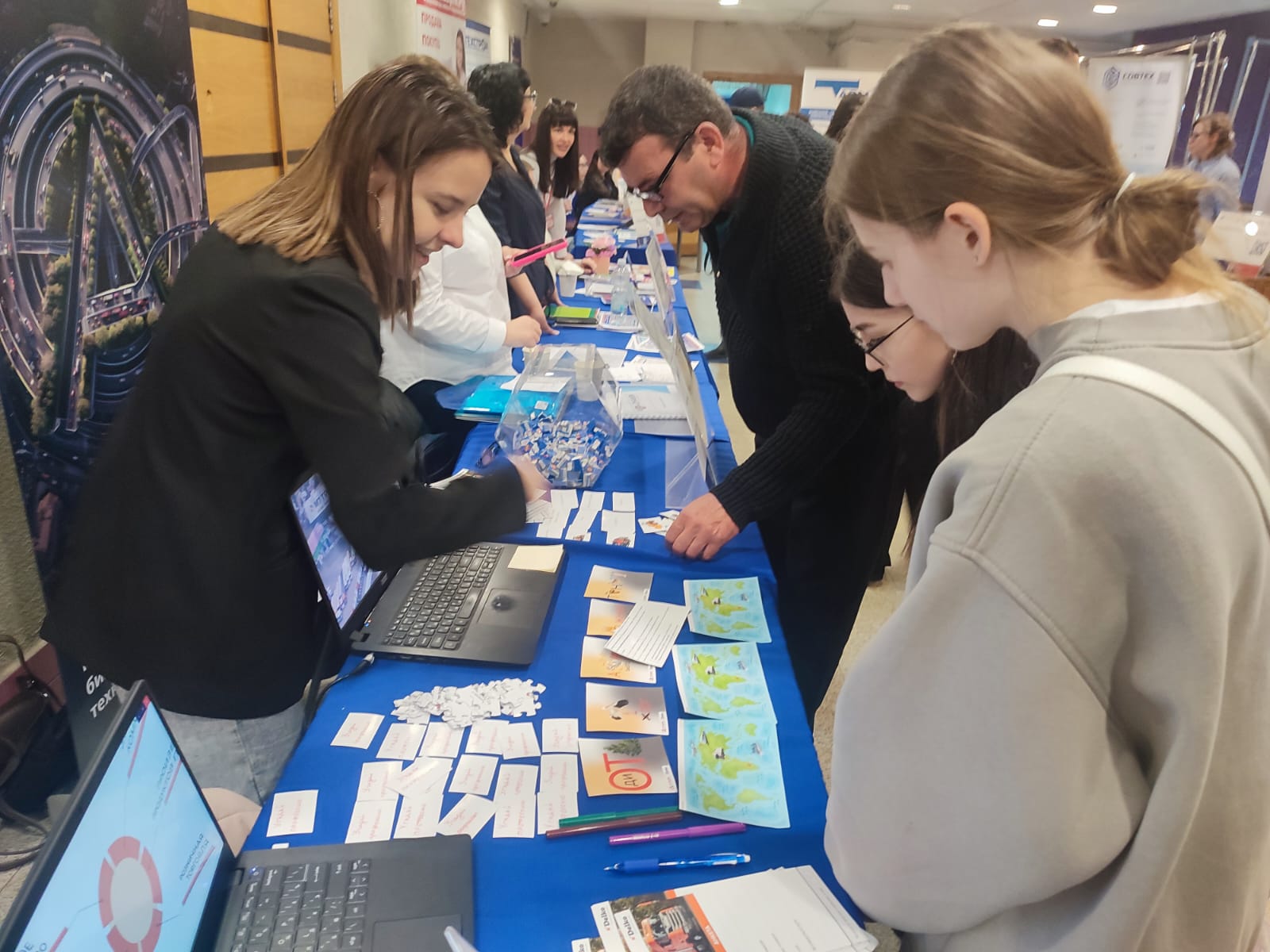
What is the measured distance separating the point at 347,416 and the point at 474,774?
1.42 ft

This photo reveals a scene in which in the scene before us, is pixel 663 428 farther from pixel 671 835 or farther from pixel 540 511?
pixel 671 835

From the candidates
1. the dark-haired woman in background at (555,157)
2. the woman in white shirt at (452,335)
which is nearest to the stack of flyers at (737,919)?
the woman in white shirt at (452,335)

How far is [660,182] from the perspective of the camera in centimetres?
146

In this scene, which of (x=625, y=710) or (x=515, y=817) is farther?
(x=625, y=710)

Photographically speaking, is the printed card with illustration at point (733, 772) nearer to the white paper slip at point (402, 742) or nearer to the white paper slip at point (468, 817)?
the white paper slip at point (468, 817)

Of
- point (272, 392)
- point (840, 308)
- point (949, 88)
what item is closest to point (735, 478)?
point (840, 308)

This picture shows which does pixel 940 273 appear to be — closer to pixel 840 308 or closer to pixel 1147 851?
pixel 1147 851

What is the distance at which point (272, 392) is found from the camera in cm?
91

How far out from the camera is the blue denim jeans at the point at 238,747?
1.07 m

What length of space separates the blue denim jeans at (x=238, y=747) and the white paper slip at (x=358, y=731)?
15cm

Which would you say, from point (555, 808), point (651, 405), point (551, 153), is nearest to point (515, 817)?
point (555, 808)

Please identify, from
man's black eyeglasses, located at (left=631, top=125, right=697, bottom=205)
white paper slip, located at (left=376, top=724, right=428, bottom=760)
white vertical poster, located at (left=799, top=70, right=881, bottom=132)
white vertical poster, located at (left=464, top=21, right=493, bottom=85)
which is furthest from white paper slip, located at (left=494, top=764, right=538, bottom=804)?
white vertical poster, located at (left=799, top=70, right=881, bottom=132)

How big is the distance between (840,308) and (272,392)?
3.00 ft

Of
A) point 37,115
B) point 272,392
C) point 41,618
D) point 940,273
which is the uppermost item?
point 37,115
